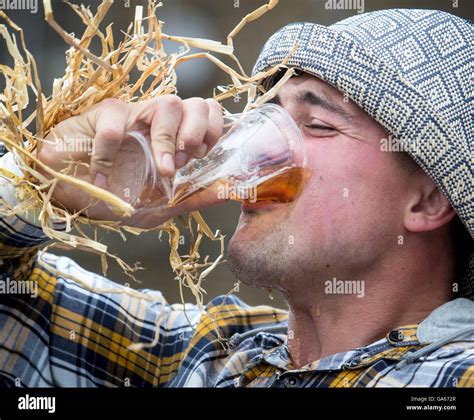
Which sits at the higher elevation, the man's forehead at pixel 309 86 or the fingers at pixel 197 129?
the man's forehead at pixel 309 86

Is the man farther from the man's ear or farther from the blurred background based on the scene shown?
the blurred background

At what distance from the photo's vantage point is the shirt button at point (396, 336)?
1776 mm

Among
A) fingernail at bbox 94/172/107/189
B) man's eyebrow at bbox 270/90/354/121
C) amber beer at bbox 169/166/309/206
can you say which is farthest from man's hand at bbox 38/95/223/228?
man's eyebrow at bbox 270/90/354/121

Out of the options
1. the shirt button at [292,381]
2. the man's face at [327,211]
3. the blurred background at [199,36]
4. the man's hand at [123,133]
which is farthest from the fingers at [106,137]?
the blurred background at [199,36]

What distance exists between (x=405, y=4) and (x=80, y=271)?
3248mm

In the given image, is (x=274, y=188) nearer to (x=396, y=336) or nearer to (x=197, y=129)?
(x=197, y=129)

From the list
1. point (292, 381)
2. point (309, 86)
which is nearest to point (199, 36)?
point (309, 86)

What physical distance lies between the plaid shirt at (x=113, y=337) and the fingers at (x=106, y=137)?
0.38m

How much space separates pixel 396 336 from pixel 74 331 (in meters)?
0.82

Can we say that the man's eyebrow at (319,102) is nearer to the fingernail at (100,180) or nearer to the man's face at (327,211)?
the man's face at (327,211)

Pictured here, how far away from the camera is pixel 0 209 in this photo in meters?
1.70

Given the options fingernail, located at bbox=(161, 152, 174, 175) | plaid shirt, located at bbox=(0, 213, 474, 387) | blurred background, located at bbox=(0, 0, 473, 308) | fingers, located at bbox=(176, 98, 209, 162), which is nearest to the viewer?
fingernail, located at bbox=(161, 152, 174, 175)

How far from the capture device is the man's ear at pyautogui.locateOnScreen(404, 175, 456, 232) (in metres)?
1.88

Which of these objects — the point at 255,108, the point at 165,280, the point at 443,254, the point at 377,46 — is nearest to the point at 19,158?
the point at 255,108
